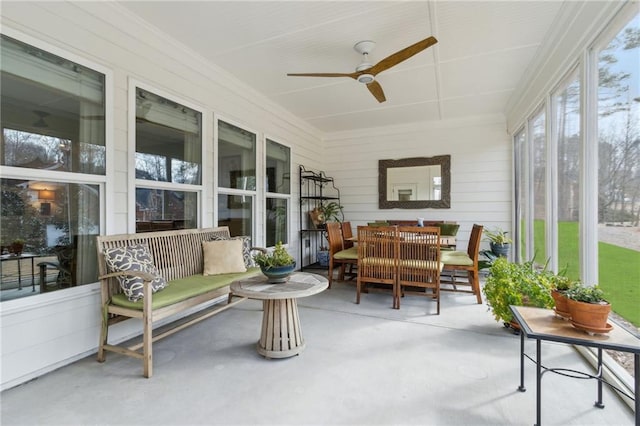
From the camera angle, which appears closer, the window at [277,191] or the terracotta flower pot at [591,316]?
the terracotta flower pot at [591,316]

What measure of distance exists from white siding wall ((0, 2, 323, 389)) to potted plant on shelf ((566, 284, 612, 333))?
3.33 meters

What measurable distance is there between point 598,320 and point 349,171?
5.32 meters

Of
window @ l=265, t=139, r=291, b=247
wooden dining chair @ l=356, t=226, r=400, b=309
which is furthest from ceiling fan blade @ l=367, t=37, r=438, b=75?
window @ l=265, t=139, r=291, b=247

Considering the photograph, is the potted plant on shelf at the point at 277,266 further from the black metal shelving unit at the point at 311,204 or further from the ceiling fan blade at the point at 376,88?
the black metal shelving unit at the point at 311,204

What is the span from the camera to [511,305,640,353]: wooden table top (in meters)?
1.31

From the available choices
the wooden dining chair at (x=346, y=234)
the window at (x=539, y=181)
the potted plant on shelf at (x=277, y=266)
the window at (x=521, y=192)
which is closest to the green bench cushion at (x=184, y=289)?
the potted plant on shelf at (x=277, y=266)

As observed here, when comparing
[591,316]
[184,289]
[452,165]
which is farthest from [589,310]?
[452,165]

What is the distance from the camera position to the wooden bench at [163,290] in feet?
6.98

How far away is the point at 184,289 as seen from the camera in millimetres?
2514

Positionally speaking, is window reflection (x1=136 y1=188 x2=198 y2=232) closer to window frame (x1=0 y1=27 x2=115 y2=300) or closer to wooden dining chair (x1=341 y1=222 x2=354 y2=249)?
window frame (x1=0 y1=27 x2=115 y2=300)

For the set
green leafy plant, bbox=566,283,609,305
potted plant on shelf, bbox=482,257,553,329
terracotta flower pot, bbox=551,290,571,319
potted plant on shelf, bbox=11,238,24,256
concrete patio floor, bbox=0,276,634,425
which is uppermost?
potted plant on shelf, bbox=11,238,24,256

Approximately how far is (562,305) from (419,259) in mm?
1857

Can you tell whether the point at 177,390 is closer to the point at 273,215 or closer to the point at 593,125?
the point at 273,215

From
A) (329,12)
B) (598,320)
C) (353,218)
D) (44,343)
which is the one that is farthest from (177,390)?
(353,218)
